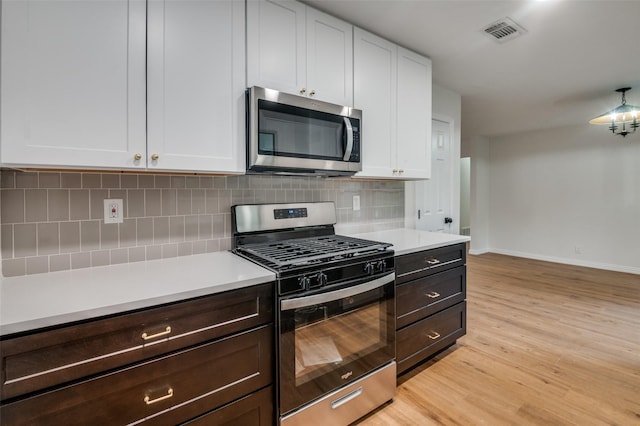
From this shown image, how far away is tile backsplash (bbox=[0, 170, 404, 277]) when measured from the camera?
135 cm

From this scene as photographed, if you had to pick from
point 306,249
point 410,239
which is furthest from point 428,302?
point 306,249

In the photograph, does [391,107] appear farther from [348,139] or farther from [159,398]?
[159,398]

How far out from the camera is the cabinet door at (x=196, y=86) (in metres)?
1.39

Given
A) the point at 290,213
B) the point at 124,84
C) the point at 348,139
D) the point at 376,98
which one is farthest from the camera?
the point at 376,98

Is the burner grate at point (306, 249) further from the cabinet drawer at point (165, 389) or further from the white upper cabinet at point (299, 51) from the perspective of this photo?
the white upper cabinet at point (299, 51)

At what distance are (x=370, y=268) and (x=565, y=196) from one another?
564 centimetres

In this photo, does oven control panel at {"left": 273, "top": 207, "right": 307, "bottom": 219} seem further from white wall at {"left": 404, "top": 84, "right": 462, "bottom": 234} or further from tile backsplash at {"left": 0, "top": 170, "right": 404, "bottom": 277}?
white wall at {"left": 404, "top": 84, "right": 462, "bottom": 234}

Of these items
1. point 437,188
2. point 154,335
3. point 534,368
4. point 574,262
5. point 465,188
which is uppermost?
point 465,188

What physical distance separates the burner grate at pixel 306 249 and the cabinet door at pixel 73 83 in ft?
2.41

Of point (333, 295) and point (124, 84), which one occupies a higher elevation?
point (124, 84)

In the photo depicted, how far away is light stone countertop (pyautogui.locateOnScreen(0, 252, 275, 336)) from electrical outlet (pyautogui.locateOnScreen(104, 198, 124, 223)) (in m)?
0.23

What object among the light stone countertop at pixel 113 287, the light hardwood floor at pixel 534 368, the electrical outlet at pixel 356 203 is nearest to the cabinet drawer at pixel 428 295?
the light hardwood floor at pixel 534 368

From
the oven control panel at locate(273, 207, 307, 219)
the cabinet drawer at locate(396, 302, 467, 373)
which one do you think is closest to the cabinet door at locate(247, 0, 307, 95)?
the oven control panel at locate(273, 207, 307, 219)

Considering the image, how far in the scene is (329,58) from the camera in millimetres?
1961
